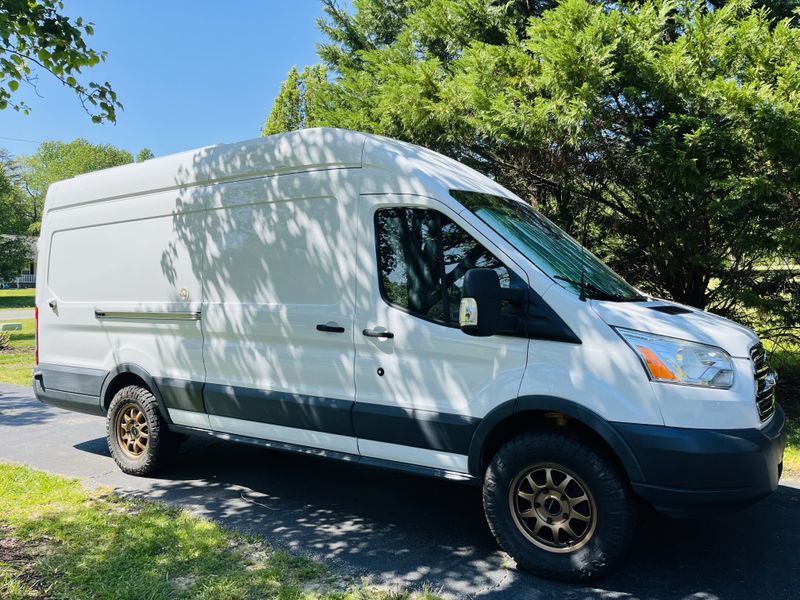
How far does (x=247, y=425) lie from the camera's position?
193 inches

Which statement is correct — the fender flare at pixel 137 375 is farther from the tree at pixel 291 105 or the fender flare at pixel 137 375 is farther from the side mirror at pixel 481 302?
the tree at pixel 291 105

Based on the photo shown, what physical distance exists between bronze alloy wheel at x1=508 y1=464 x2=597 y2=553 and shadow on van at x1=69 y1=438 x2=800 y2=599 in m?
0.25

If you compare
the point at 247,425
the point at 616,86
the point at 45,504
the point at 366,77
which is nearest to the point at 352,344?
the point at 247,425

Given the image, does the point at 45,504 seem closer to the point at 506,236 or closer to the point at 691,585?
the point at 506,236

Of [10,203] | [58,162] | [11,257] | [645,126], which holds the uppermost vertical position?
[58,162]

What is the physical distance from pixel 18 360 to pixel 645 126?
14.0 metres

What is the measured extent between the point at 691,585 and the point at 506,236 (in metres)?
2.30

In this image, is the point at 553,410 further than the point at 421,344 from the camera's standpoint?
No

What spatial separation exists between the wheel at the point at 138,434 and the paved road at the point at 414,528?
151 mm

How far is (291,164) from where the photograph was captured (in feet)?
15.3

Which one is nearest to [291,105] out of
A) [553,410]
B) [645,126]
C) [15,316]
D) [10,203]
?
[15,316]

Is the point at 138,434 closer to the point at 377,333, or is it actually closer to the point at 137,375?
the point at 137,375

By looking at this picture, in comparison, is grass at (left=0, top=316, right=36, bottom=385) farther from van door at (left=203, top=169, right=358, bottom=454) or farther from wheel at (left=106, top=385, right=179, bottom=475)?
van door at (left=203, top=169, right=358, bottom=454)

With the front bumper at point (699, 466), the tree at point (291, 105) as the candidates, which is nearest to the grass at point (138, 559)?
the front bumper at point (699, 466)
